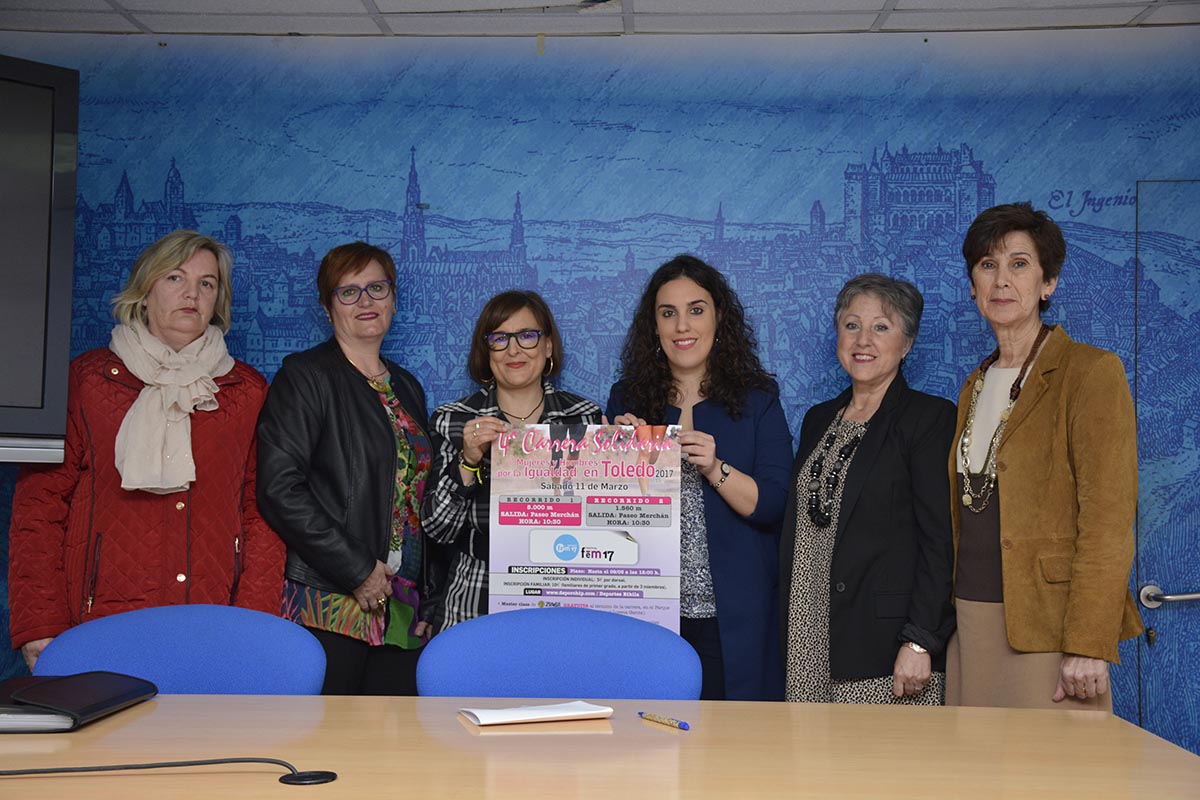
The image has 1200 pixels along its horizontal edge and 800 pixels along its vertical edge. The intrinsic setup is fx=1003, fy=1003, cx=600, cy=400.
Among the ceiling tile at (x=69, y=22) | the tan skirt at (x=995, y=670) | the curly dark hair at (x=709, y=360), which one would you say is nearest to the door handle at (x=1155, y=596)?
the tan skirt at (x=995, y=670)

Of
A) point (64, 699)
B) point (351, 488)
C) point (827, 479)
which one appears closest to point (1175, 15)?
point (827, 479)

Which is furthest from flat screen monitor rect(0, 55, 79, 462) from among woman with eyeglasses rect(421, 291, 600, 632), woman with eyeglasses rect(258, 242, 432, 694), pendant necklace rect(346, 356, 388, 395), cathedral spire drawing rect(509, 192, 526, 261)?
cathedral spire drawing rect(509, 192, 526, 261)

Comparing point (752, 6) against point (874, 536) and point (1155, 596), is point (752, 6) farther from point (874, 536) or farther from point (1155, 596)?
point (1155, 596)

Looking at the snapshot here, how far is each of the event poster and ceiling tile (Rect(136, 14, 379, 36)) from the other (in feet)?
6.89

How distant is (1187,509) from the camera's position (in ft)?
13.5

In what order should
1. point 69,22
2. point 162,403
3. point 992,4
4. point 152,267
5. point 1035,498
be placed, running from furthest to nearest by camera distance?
point 69,22 < point 992,4 < point 152,267 < point 162,403 < point 1035,498

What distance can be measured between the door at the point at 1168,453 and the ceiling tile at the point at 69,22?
4406mm

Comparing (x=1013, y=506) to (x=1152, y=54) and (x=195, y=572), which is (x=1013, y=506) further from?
(x=195, y=572)

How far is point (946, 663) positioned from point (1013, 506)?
0.58 metres

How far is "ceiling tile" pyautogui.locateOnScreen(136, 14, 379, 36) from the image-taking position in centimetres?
423

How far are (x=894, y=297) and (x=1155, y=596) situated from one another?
1.79 m

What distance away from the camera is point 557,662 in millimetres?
2492

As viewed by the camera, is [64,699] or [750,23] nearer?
[64,699]

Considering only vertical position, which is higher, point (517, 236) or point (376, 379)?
point (517, 236)
